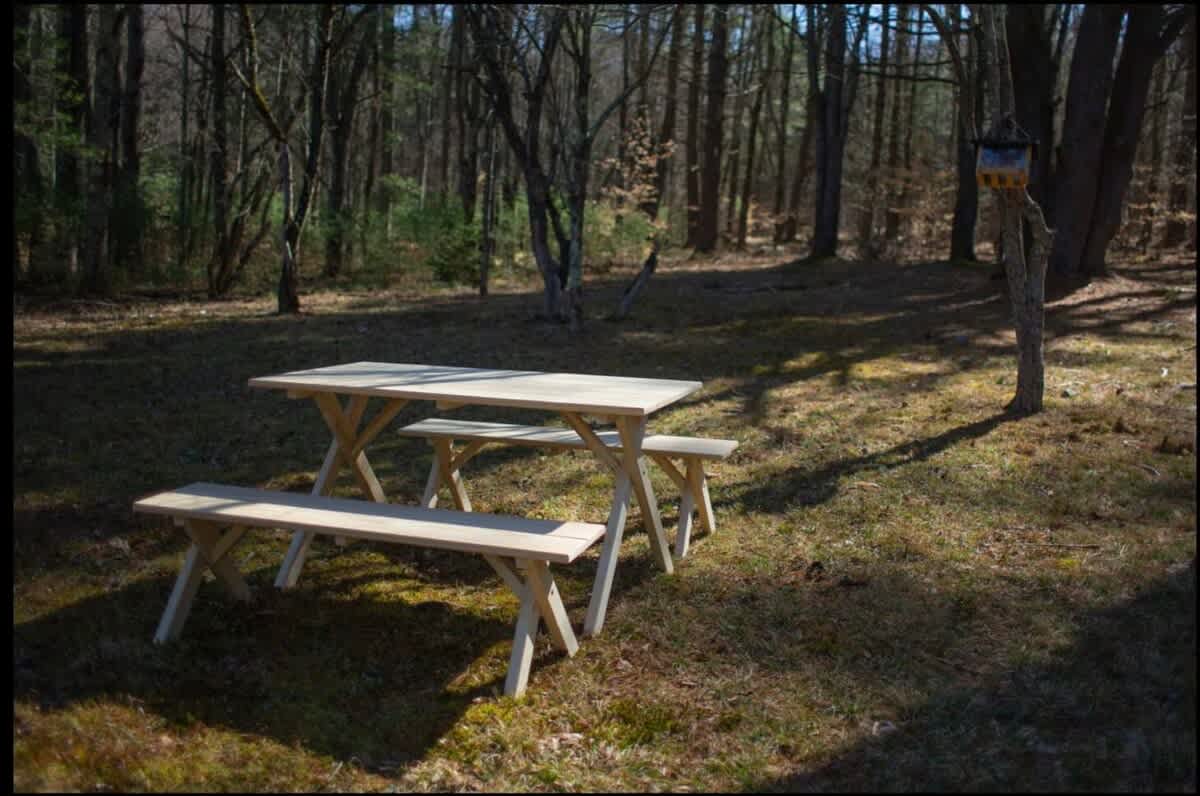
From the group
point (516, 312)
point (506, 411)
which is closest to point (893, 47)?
point (516, 312)

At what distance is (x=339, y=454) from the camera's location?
512 centimetres

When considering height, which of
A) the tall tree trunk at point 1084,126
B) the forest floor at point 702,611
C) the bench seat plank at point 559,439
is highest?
the tall tree trunk at point 1084,126

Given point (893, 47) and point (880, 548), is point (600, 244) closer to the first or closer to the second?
point (893, 47)

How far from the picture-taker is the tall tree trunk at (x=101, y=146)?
13477 mm

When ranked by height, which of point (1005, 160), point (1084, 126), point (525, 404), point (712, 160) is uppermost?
point (712, 160)

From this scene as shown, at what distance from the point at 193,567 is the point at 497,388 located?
151cm

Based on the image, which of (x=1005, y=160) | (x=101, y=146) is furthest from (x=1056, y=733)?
(x=101, y=146)

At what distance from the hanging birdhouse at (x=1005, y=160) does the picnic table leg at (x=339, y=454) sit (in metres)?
4.08

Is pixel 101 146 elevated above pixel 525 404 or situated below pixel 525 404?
above

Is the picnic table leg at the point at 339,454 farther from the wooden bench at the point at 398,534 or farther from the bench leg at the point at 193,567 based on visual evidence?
the bench leg at the point at 193,567

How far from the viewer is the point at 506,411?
8547 millimetres

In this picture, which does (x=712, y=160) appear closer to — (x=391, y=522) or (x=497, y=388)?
(x=497, y=388)

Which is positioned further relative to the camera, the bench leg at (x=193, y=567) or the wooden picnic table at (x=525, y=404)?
the wooden picnic table at (x=525, y=404)

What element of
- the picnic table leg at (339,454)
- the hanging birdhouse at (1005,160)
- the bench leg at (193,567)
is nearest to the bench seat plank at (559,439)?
the picnic table leg at (339,454)
